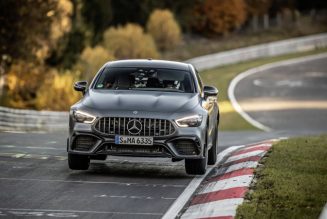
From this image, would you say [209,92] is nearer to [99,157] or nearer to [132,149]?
[99,157]

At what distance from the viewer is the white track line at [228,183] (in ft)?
44.3

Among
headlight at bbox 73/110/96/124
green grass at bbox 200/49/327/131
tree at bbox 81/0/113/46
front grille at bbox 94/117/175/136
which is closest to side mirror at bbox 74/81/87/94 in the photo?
headlight at bbox 73/110/96/124

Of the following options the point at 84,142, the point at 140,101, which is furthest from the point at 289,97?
the point at 84,142

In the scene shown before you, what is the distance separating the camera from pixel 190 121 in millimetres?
15008

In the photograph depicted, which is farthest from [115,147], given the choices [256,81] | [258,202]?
[256,81]

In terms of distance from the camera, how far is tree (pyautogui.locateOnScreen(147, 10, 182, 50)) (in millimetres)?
73125

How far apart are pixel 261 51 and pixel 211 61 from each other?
28.3 ft

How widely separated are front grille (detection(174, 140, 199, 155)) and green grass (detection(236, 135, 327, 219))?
3.24 ft

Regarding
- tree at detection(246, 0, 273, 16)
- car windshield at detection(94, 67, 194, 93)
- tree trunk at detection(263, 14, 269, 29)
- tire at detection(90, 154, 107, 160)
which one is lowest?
tree trunk at detection(263, 14, 269, 29)

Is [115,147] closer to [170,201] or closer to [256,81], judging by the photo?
[170,201]

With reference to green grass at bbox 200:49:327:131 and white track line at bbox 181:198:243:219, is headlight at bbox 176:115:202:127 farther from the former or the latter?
green grass at bbox 200:49:327:131

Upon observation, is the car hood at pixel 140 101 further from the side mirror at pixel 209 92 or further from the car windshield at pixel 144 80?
the side mirror at pixel 209 92

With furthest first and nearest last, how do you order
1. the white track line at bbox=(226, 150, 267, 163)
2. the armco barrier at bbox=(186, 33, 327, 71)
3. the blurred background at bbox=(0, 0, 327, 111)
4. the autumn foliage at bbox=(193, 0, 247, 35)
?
1. the autumn foliage at bbox=(193, 0, 247, 35)
2. the armco barrier at bbox=(186, 33, 327, 71)
3. the blurred background at bbox=(0, 0, 327, 111)
4. the white track line at bbox=(226, 150, 267, 163)

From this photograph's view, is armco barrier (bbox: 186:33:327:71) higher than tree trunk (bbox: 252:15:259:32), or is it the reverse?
armco barrier (bbox: 186:33:327:71)
